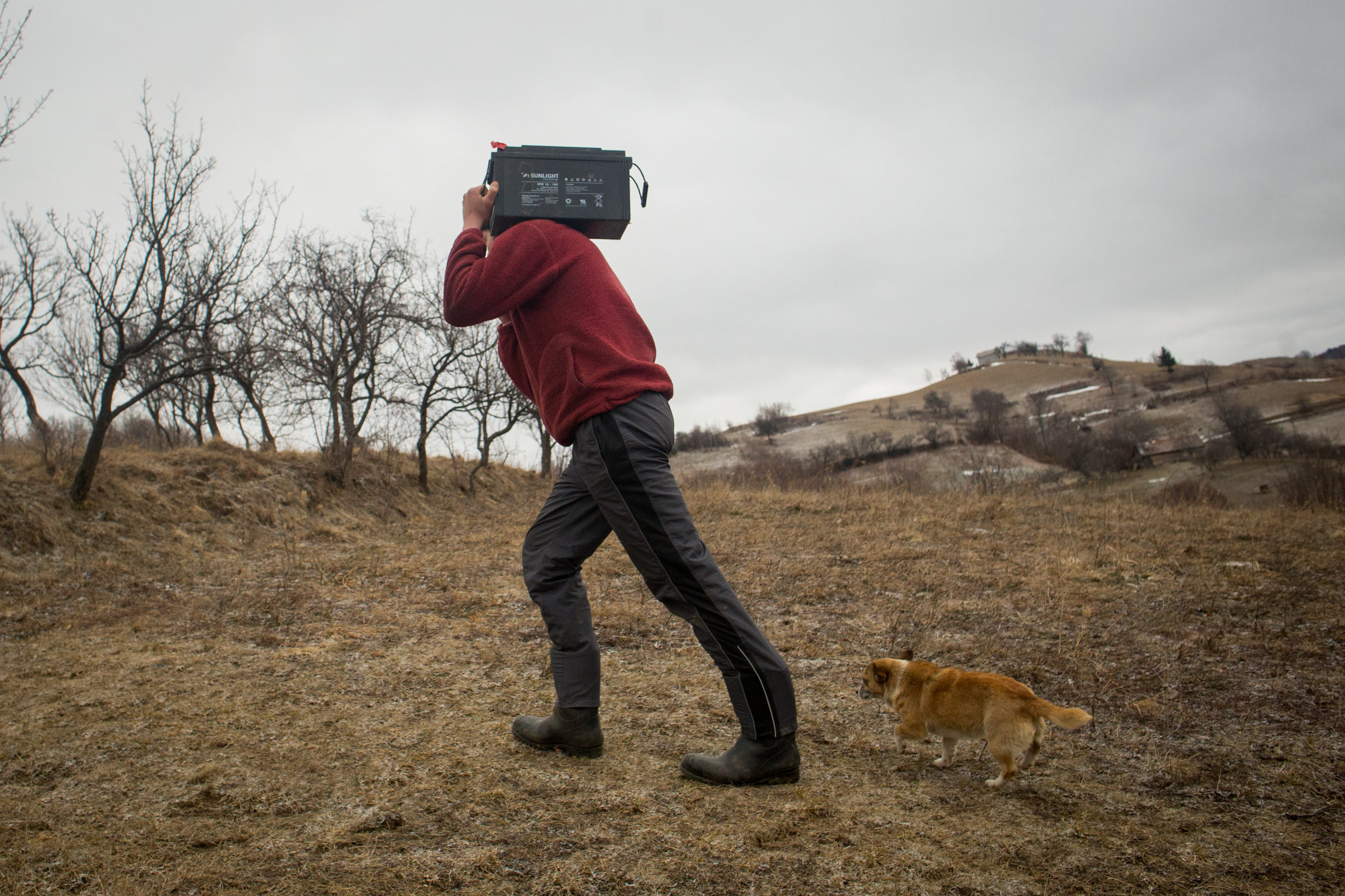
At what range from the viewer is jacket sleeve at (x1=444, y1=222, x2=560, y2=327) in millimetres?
2498

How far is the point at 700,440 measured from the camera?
128 ft

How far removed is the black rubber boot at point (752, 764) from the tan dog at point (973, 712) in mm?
595

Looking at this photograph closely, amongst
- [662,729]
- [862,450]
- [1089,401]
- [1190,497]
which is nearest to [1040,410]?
[1089,401]

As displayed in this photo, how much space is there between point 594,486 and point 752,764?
3.37 feet

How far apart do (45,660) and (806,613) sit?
450cm

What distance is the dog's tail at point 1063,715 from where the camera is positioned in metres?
2.42

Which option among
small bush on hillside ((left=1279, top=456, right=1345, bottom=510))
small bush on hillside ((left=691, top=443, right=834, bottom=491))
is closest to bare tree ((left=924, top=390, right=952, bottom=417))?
small bush on hillside ((left=691, top=443, right=834, bottom=491))

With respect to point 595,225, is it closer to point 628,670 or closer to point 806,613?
point 628,670

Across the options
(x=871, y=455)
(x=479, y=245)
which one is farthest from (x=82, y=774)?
(x=871, y=455)

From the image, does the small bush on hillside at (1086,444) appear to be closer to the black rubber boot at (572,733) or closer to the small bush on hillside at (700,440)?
the small bush on hillside at (700,440)

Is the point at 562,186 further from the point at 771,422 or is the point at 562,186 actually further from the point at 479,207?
the point at 771,422

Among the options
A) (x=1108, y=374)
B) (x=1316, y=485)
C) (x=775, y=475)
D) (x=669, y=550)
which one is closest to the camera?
(x=669, y=550)

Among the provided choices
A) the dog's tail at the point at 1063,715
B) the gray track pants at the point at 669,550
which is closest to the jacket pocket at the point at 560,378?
the gray track pants at the point at 669,550

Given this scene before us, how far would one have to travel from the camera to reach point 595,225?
286cm
